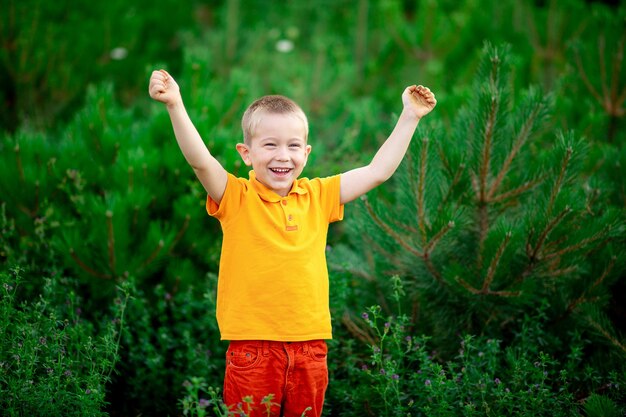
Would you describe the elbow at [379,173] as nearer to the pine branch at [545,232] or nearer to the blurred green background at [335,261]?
the blurred green background at [335,261]

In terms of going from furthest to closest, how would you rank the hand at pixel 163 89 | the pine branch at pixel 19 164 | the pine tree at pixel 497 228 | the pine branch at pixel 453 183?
1. the pine branch at pixel 19 164
2. the pine branch at pixel 453 183
3. the pine tree at pixel 497 228
4. the hand at pixel 163 89

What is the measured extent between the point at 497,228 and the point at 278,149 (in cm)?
104

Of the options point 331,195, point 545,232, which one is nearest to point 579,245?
point 545,232

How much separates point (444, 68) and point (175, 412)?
14.4 feet

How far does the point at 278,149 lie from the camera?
245 cm

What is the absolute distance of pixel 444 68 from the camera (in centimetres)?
660

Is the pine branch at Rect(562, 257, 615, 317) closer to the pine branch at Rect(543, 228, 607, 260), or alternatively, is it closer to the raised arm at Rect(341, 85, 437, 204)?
the pine branch at Rect(543, 228, 607, 260)

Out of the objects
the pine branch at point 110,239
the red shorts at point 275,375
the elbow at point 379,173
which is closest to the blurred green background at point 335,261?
the pine branch at point 110,239

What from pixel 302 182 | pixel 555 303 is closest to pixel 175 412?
pixel 302 182

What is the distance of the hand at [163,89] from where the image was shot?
2203 millimetres

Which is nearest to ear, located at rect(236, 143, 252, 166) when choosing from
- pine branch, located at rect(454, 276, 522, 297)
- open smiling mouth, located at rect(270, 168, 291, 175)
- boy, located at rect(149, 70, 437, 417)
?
boy, located at rect(149, 70, 437, 417)

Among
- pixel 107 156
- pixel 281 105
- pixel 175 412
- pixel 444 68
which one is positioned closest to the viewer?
pixel 281 105

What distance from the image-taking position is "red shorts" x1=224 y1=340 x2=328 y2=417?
95.3 inches

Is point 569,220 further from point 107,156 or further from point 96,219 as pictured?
point 107,156
